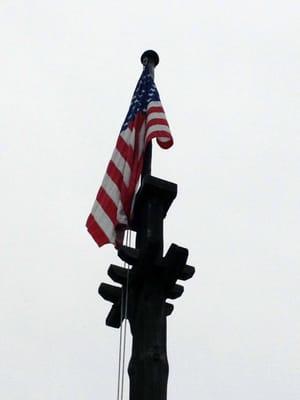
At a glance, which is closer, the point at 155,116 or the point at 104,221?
the point at 104,221

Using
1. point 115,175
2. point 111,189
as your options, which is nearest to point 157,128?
point 115,175

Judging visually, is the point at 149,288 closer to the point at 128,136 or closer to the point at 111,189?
the point at 111,189

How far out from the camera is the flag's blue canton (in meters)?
7.41

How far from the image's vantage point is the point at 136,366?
5441 mm

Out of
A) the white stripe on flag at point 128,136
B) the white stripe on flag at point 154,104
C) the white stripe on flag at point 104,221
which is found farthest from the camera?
the white stripe on flag at point 154,104

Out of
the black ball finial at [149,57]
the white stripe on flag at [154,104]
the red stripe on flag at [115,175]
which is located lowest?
the red stripe on flag at [115,175]

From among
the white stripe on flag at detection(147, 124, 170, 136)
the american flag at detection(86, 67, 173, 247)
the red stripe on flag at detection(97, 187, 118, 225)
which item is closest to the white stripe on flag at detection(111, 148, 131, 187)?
the american flag at detection(86, 67, 173, 247)

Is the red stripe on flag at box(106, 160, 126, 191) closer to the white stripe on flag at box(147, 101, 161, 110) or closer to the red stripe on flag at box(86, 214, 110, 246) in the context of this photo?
the red stripe on flag at box(86, 214, 110, 246)

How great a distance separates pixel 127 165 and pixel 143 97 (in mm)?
952

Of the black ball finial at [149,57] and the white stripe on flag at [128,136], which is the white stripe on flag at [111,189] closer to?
the white stripe on flag at [128,136]

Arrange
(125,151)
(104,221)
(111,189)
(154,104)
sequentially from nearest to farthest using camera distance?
(104,221) → (111,189) → (125,151) → (154,104)

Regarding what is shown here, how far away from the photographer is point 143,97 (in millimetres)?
7492

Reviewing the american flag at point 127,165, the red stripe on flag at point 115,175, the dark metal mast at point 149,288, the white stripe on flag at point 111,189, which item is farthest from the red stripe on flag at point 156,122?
the dark metal mast at point 149,288

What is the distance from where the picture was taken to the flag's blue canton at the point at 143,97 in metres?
7.41
